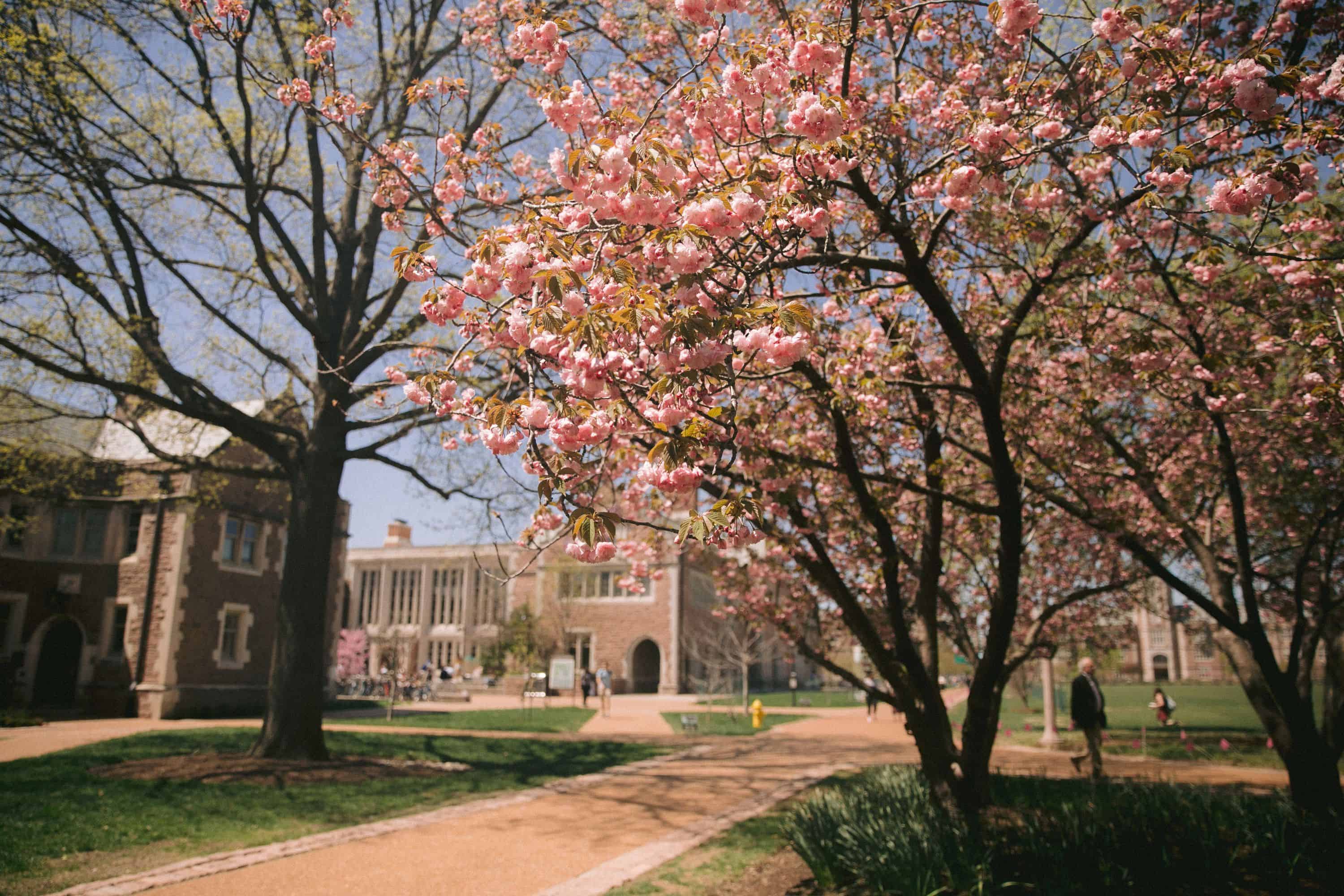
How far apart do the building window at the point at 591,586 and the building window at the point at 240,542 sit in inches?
563

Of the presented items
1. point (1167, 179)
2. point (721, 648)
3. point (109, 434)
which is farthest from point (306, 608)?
point (721, 648)

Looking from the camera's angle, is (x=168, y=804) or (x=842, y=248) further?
(x=168, y=804)

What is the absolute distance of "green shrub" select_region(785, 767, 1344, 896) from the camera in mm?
4715

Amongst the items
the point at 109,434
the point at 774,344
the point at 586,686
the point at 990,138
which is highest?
the point at 109,434

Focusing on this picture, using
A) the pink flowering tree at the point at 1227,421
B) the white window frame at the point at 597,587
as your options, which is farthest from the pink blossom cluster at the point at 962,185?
the white window frame at the point at 597,587

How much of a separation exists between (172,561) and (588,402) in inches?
829

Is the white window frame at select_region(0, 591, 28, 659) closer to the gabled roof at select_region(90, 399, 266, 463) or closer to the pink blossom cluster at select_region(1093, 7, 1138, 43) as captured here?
the gabled roof at select_region(90, 399, 266, 463)

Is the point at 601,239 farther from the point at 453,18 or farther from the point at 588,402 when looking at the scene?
the point at 453,18

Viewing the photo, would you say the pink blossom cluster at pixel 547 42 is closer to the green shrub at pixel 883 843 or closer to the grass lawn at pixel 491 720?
the green shrub at pixel 883 843

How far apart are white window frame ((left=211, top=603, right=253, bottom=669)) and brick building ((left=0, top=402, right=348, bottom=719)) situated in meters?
0.03

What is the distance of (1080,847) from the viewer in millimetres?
5000

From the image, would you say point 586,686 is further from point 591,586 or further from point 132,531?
point 132,531

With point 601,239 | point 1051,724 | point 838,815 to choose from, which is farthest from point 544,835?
point 1051,724

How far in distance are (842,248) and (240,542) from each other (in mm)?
21341
